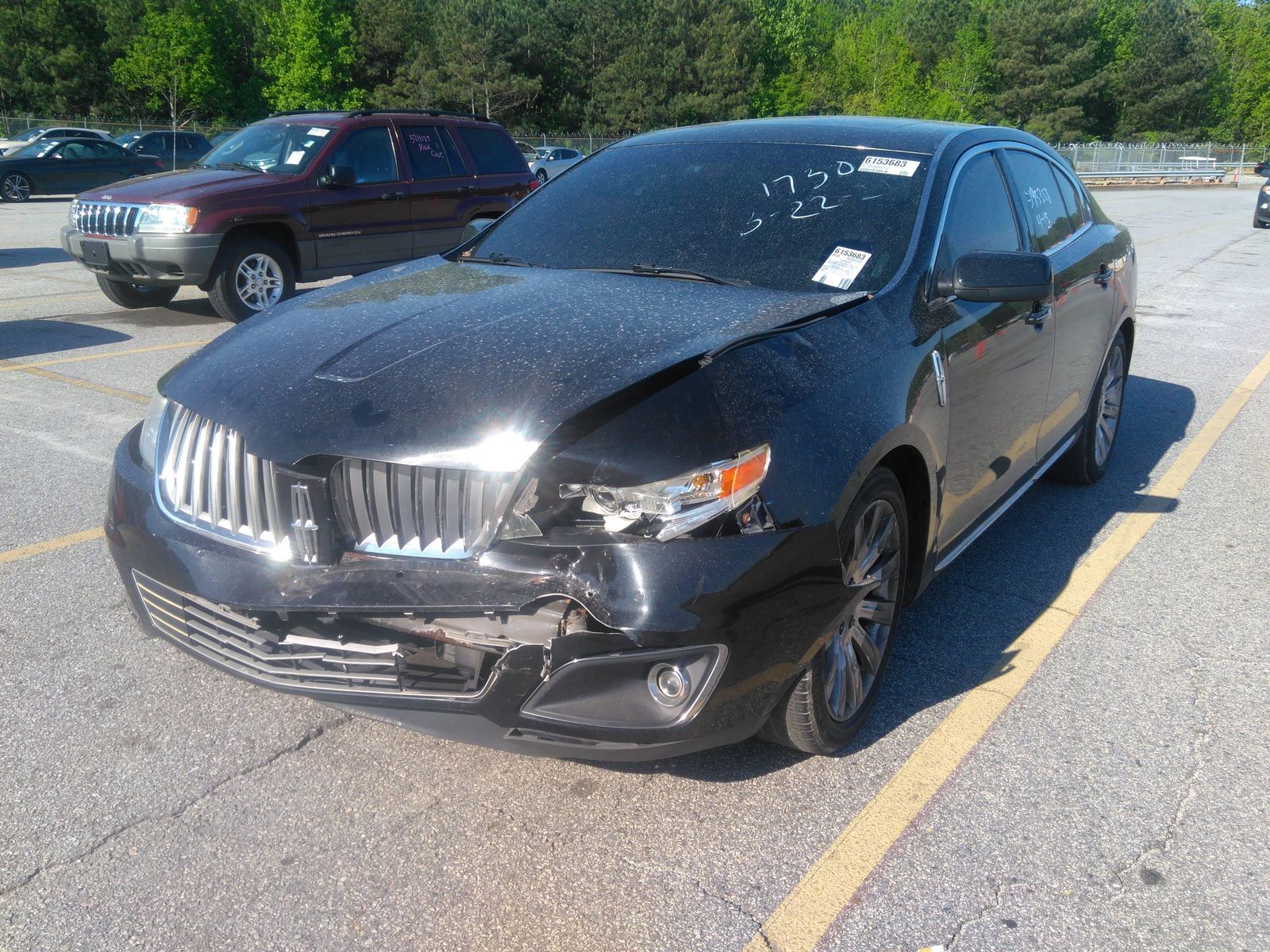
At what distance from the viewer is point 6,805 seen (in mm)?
2818

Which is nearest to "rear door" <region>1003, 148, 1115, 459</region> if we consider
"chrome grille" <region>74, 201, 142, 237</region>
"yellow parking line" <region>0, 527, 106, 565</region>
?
"yellow parking line" <region>0, 527, 106, 565</region>

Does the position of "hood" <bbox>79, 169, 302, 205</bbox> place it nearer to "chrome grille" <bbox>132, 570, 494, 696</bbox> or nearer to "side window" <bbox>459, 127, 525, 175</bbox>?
"side window" <bbox>459, 127, 525, 175</bbox>

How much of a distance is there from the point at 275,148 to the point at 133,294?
2.00m

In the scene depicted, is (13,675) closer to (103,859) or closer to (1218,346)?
(103,859)

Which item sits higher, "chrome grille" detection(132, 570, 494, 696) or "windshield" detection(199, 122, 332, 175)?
"windshield" detection(199, 122, 332, 175)

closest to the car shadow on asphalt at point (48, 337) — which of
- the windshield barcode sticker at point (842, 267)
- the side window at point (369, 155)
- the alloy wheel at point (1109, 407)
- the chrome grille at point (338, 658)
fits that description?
the side window at point (369, 155)

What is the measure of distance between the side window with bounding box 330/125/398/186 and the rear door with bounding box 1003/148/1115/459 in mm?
7121

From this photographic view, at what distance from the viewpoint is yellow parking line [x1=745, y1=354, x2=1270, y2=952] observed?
251 cm

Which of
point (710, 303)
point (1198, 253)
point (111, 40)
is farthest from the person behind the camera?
point (111, 40)

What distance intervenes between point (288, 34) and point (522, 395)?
78.0 metres

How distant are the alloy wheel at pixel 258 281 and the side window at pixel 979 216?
7.41 metres

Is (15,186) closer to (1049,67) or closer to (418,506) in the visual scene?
(418,506)

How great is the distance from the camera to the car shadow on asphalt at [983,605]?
3.16 m

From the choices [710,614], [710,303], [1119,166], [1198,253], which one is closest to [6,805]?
[710,614]
